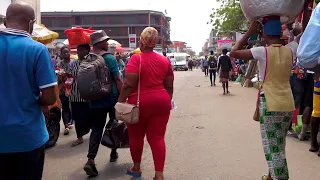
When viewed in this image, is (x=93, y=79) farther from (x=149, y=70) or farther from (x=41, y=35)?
(x=41, y=35)

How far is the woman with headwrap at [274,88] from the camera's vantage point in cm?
339

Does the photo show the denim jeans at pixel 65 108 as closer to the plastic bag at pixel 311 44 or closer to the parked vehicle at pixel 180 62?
the plastic bag at pixel 311 44

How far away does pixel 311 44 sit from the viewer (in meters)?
2.36

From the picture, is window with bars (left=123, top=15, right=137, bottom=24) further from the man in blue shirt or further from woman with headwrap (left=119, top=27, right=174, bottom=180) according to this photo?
the man in blue shirt

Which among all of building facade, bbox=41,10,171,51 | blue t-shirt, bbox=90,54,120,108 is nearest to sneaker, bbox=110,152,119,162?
blue t-shirt, bbox=90,54,120,108

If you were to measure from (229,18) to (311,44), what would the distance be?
2520 cm

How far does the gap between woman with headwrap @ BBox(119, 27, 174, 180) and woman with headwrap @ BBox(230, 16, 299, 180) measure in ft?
3.11

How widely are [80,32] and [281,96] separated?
3.24 metres

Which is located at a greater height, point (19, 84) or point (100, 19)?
point (100, 19)

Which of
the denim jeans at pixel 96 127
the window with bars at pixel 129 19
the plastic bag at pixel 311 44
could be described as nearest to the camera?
the plastic bag at pixel 311 44

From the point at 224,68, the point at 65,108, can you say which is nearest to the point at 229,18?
the point at 224,68

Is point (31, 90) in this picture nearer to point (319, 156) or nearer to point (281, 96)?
point (281, 96)

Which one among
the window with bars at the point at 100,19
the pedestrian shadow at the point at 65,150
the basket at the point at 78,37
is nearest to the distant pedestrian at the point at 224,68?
the pedestrian shadow at the point at 65,150

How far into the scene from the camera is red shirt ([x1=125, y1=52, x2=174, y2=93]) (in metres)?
3.93
